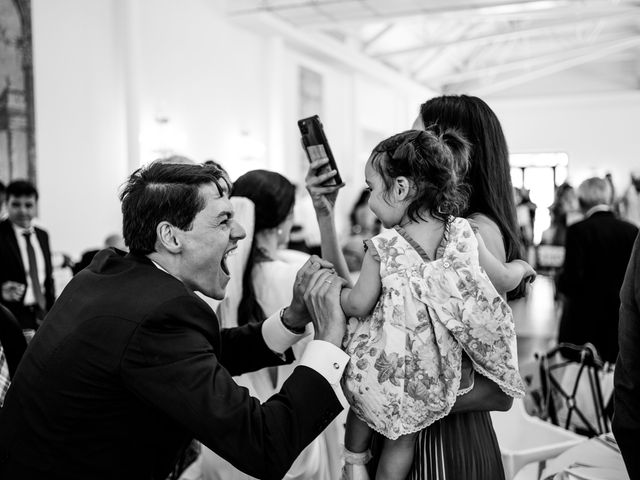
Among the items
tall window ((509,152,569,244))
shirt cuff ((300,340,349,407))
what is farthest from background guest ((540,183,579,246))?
tall window ((509,152,569,244))

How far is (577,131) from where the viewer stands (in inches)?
741

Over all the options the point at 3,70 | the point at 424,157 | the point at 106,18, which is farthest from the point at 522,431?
the point at 106,18

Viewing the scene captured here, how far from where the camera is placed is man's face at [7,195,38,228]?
4.69 metres

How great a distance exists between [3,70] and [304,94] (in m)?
6.27

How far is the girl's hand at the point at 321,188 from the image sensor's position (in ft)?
6.15

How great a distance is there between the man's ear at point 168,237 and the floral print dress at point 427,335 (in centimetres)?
46

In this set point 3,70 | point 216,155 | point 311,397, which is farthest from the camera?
point 216,155

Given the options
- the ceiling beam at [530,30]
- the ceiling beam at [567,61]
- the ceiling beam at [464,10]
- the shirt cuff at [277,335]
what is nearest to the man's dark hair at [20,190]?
the shirt cuff at [277,335]

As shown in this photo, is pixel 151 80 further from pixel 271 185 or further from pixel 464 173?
pixel 464 173

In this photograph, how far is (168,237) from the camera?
1.48 metres

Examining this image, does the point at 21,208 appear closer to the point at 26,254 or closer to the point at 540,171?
the point at 26,254

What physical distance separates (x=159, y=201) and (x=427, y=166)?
2.02 ft

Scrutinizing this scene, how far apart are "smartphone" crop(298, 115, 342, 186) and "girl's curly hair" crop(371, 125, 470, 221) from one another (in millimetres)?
315

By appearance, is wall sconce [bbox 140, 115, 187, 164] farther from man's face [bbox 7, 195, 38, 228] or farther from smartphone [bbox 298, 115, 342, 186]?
smartphone [bbox 298, 115, 342, 186]
